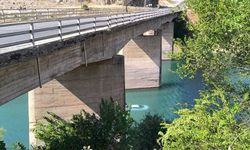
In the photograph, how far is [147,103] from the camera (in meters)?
45.4

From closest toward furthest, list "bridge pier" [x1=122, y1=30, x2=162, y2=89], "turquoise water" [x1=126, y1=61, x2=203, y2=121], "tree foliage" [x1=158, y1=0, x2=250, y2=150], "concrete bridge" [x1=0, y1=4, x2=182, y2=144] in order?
"tree foliage" [x1=158, y1=0, x2=250, y2=150], "concrete bridge" [x1=0, y1=4, x2=182, y2=144], "turquoise water" [x1=126, y1=61, x2=203, y2=121], "bridge pier" [x1=122, y1=30, x2=162, y2=89]

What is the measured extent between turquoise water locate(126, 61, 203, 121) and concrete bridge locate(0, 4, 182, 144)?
7420mm

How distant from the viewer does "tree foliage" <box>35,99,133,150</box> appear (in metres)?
20.2

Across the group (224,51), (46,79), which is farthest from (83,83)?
(224,51)

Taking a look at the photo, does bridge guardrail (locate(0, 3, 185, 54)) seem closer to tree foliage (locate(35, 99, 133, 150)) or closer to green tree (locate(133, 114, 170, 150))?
tree foliage (locate(35, 99, 133, 150))

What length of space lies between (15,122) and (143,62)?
22.4 metres

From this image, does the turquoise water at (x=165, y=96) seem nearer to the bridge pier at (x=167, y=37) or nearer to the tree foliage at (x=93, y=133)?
the bridge pier at (x=167, y=37)

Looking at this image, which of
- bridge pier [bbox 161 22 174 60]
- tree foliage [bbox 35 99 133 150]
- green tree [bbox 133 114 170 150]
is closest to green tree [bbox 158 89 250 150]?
tree foliage [bbox 35 99 133 150]

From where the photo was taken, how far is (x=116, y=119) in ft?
69.2

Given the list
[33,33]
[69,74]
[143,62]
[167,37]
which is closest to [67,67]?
[33,33]

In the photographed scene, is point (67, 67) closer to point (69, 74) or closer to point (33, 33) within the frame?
point (33, 33)

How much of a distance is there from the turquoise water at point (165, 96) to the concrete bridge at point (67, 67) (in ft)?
24.3

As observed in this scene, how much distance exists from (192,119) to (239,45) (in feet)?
17.2

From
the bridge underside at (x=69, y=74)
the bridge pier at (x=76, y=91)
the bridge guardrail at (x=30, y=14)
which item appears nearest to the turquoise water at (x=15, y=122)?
the bridge pier at (x=76, y=91)
